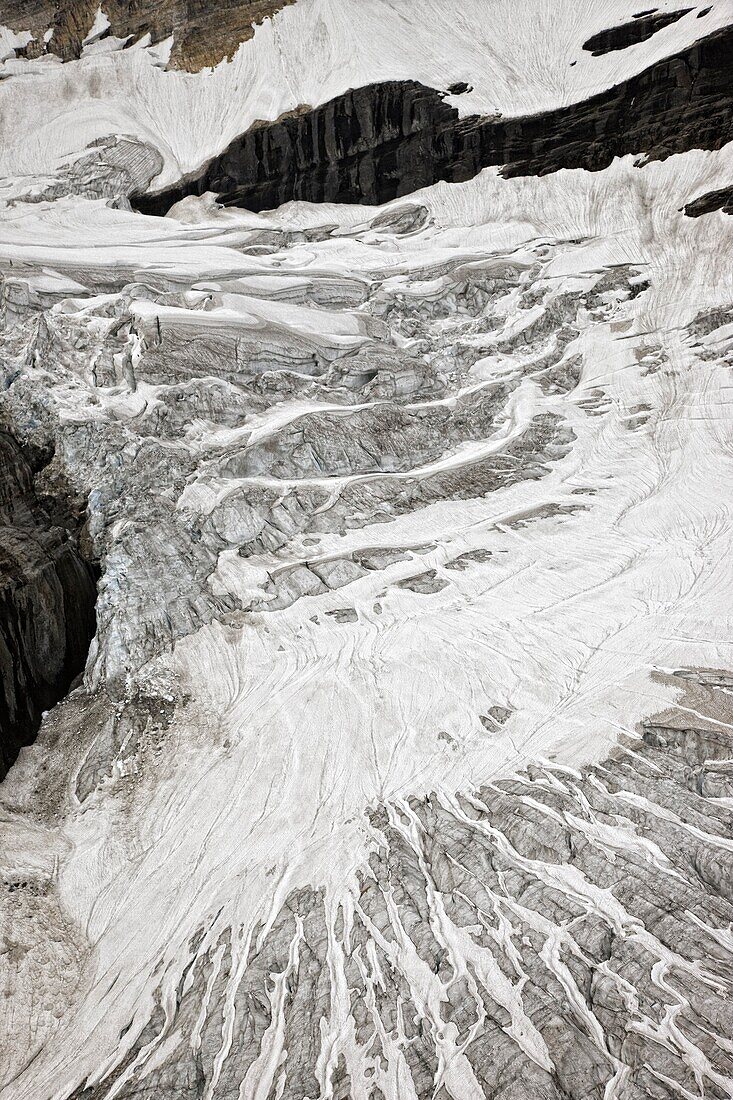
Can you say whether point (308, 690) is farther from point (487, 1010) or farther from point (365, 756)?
point (487, 1010)

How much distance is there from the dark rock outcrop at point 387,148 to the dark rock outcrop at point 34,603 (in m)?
24.1

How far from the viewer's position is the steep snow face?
10.5m

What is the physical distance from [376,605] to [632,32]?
37.4 meters

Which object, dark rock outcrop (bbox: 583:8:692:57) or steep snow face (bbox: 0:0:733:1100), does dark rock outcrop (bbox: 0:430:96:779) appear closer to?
steep snow face (bbox: 0:0:733:1100)

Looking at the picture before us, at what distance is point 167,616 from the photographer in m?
19.4

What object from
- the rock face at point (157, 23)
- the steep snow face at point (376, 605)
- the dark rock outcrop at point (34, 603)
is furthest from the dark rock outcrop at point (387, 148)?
the dark rock outcrop at point (34, 603)

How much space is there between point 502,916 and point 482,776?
334 cm

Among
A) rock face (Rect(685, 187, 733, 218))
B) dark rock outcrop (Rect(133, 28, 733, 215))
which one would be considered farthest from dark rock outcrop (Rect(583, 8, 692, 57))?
rock face (Rect(685, 187, 733, 218))

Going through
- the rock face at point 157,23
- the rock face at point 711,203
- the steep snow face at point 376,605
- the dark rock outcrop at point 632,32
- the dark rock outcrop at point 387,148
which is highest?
the rock face at point 157,23

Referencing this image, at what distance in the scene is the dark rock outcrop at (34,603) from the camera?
17.2 m

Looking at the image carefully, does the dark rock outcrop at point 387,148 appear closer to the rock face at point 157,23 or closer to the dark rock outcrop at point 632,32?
the dark rock outcrop at point 632,32

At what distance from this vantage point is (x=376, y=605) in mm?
19547

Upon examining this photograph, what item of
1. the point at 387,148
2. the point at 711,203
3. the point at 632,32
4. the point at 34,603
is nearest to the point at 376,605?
→ the point at 34,603

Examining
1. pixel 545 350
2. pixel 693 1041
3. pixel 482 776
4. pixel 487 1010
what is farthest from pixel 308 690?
pixel 545 350
